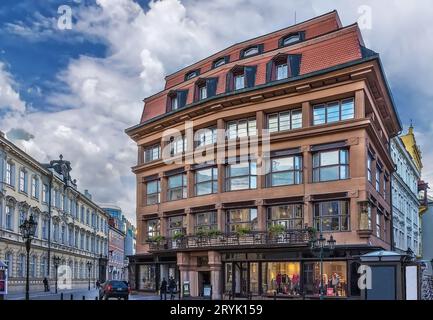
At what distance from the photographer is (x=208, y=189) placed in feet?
66.6

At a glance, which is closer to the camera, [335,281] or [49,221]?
[49,221]

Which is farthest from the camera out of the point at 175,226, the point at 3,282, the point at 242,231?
the point at 242,231

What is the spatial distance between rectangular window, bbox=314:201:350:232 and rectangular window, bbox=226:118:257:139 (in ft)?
14.2

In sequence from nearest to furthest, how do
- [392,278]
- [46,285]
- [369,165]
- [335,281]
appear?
1. [46,285]
2. [392,278]
3. [369,165]
4. [335,281]

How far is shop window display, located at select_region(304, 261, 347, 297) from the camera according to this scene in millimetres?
15930

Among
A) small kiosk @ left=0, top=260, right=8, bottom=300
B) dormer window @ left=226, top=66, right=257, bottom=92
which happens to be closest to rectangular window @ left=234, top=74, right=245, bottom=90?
dormer window @ left=226, top=66, right=257, bottom=92

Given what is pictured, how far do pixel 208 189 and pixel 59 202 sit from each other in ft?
56.1

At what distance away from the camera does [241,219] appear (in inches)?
844

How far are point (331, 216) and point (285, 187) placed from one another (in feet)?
6.56

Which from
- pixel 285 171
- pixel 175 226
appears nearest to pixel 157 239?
pixel 175 226

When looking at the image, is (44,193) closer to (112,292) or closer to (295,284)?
(112,292)

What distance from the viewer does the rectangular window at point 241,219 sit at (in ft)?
68.0
